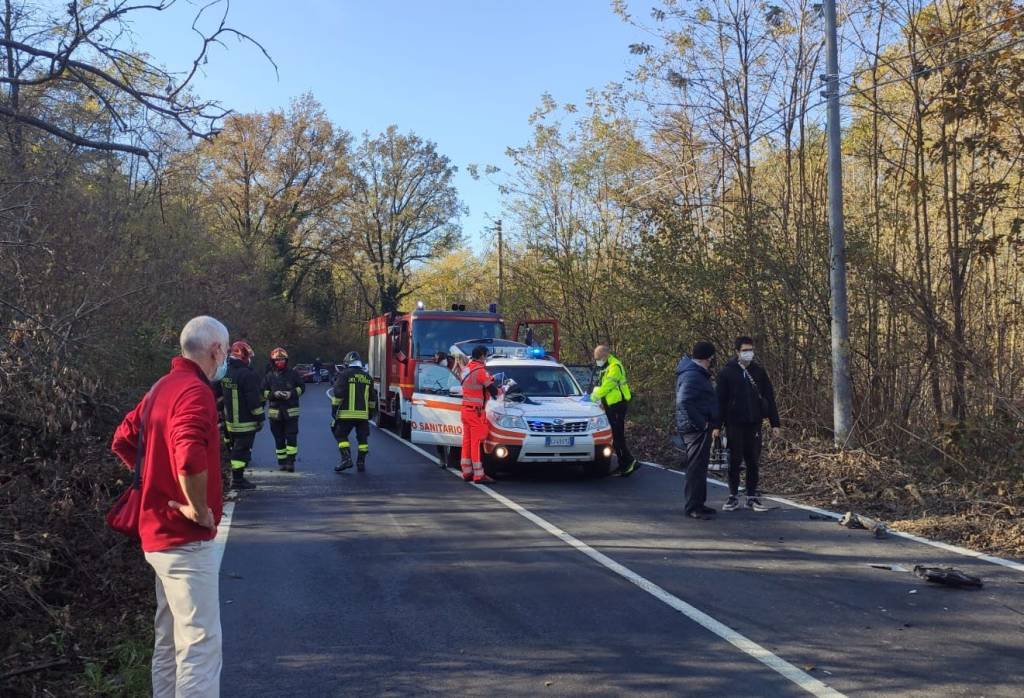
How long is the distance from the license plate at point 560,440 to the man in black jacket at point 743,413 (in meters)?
2.76

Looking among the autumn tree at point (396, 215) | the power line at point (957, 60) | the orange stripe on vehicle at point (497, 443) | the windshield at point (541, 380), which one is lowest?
the orange stripe on vehicle at point (497, 443)

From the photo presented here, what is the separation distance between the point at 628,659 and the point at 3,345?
184 inches

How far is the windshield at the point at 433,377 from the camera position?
16844mm

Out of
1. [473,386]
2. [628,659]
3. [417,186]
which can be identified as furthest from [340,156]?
[628,659]

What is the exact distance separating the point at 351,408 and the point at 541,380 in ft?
9.77

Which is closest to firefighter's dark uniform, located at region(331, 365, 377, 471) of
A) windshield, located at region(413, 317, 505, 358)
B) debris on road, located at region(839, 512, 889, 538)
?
windshield, located at region(413, 317, 505, 358)

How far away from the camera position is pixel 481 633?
5.75 m

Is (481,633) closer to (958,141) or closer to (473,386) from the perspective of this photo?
(473,386)

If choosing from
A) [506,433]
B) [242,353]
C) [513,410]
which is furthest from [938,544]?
[242,353]

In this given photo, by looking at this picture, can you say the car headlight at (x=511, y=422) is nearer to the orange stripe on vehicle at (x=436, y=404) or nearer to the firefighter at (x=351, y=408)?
the orange stripe on vehicle at (x=436, y=404)

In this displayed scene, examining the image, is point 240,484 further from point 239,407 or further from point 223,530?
point 223,530

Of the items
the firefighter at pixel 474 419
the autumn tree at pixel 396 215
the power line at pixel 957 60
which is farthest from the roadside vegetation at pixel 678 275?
the autumn tree at pixel 396 215

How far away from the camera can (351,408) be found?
45.5 feet

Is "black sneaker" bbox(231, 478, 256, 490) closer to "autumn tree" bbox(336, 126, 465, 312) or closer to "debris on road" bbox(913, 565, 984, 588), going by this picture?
"debris on road" bbox(913, 565, 984, 588)
